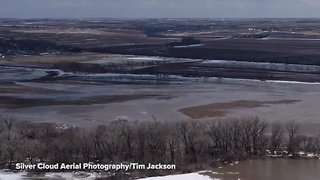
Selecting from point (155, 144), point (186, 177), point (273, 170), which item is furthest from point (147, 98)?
point (186, 177)

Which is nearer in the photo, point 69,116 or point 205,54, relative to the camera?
point 69,116

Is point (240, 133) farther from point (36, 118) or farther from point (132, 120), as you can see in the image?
point (36, 118)

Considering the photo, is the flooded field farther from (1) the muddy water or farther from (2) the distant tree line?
(1) the muddy water

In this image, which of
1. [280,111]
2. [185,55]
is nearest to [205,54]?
[185,55]

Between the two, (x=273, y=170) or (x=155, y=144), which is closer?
(x=273, y=170)

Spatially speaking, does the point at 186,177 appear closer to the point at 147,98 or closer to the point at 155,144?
the point at 155,144
